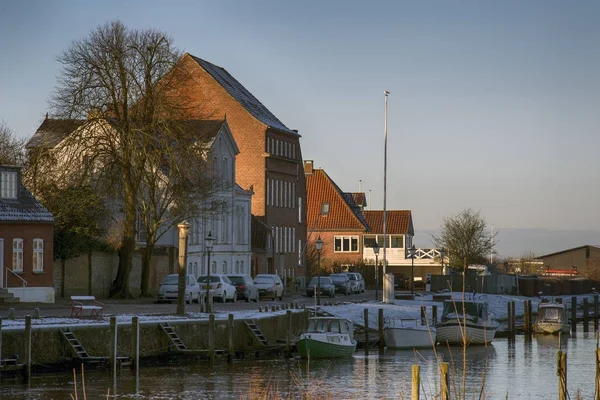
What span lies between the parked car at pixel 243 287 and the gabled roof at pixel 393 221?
6259cm

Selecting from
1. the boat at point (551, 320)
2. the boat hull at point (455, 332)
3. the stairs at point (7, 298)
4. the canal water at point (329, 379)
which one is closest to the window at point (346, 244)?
the boat at point (551, 320)

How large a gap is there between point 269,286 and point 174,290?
39.7 feet

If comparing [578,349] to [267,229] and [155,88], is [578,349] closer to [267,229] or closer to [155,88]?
[155,88]

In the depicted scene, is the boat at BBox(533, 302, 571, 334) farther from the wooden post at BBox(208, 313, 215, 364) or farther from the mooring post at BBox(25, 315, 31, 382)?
the mooring post at BBox(25, 315, 31, 382)

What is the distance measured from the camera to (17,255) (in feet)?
178

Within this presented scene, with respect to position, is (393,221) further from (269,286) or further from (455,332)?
(455,332)

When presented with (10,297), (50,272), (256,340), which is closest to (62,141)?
(50,272)

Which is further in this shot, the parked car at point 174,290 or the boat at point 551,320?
the boat at point 551,320

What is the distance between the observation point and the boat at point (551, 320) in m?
69.9

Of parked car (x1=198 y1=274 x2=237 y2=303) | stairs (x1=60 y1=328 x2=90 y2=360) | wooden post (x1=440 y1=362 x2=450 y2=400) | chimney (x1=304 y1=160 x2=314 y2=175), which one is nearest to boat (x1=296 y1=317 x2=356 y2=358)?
stairs (x1=60 y1=328 x2=90 y2=360)

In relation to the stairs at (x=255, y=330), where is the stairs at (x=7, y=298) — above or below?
above

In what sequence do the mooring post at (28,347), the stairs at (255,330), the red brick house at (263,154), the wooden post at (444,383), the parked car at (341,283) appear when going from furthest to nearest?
the red brick house at (263,154) < the parked car at (341,283) < the stairs at (255,330) < the mooring post at (28,347) < the wooden post at (444,383)

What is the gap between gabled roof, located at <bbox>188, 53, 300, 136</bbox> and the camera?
92500mm

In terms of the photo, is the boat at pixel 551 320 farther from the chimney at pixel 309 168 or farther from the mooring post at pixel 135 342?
the chimney at pixel 309 168
